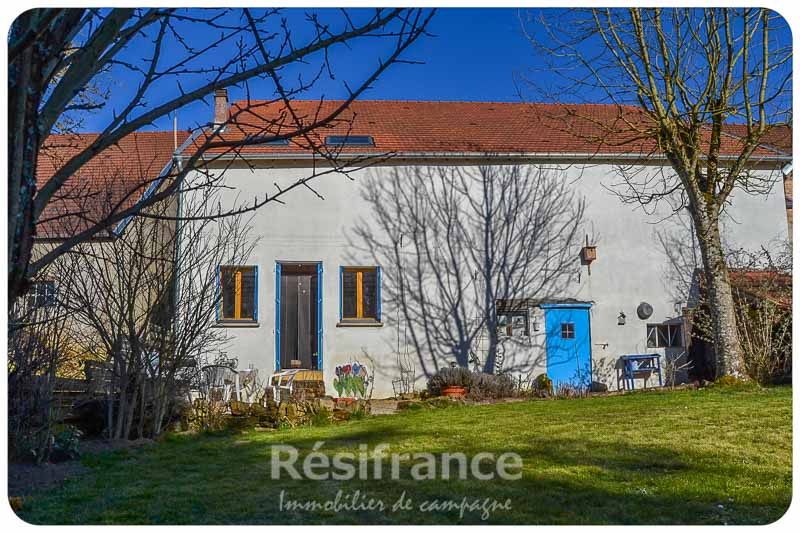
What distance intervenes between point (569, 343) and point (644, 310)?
4.68ft

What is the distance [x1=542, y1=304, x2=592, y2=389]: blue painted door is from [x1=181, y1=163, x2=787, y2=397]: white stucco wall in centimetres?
13

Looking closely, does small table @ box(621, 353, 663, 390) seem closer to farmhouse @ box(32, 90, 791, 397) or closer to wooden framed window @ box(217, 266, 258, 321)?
farmhouse @ box(32, 90, 791, 397)

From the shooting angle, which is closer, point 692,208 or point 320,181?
point 692,208

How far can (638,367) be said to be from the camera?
39.0 feet

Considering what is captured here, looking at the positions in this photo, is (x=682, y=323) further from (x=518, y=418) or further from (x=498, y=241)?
(x=518, y=418)

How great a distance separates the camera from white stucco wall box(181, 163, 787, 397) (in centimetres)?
1149

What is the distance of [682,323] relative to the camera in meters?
12.0

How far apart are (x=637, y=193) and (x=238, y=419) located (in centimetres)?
742

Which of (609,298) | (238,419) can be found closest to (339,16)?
(238,419)

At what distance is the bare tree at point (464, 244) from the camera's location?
11844mm

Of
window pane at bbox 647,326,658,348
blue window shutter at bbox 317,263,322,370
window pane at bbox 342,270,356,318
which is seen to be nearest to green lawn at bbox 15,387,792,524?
blue window shutter at bbox 317,263,322,370

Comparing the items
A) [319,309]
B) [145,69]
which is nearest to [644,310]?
[319,309]

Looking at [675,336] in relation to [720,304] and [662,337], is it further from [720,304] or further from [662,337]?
[720,304]

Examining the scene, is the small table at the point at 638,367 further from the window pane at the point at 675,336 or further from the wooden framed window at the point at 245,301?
the wooden framed window at the point at 245,301
